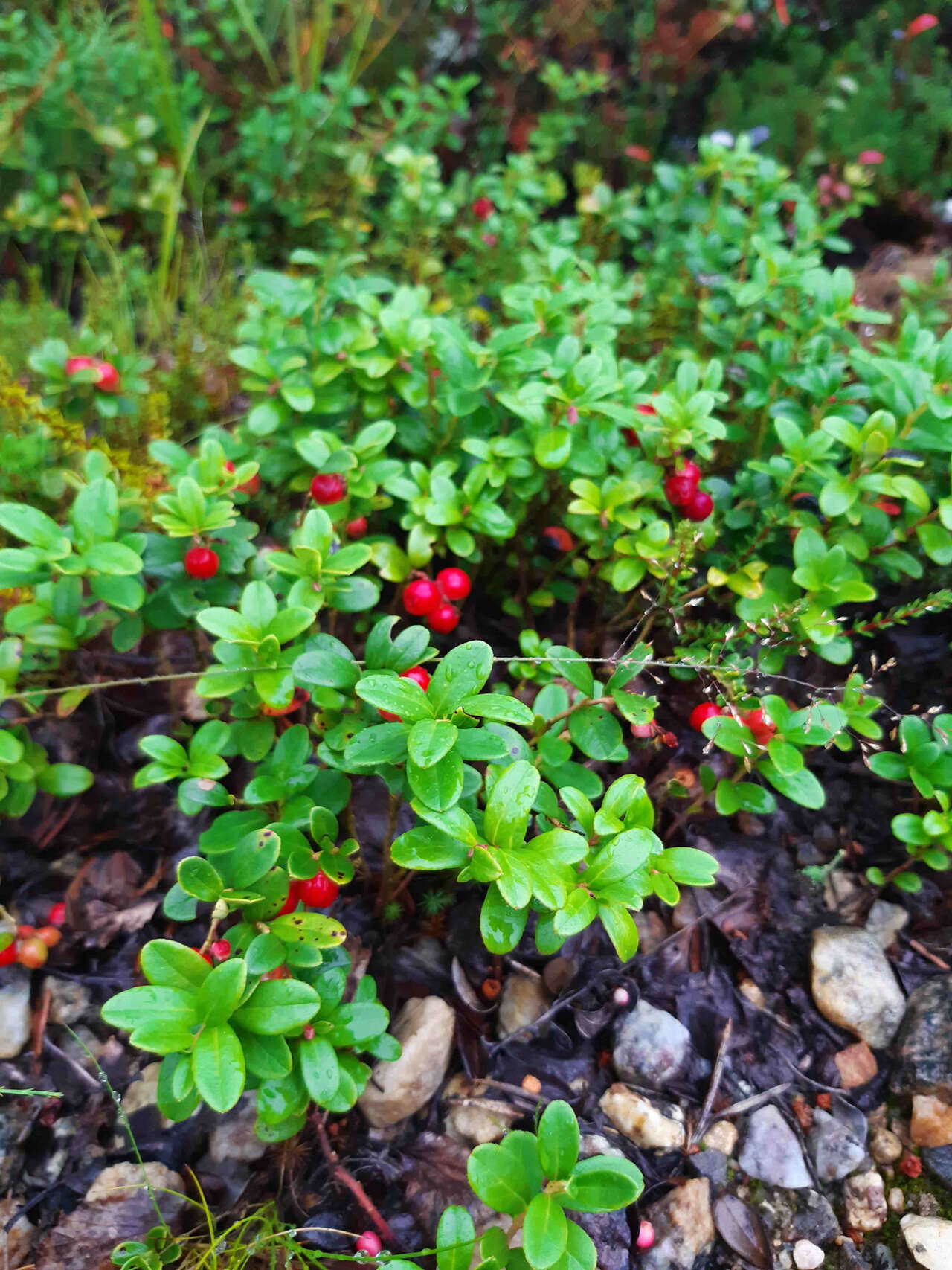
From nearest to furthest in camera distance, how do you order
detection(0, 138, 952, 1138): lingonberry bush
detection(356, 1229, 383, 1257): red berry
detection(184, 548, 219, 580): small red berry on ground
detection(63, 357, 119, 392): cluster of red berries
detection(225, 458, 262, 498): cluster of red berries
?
detection(0, 138, 952, 1138): lingonberry bush
detection(356, 1229, 383, 1257): red berry
detection(184, 548, 219, 580): small red berry on ground
detection(225, 458, 262, 498): cluster of red berries
detection(63, 357, 119, 392): cluster of red berries

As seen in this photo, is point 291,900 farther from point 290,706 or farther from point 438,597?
point 438,597

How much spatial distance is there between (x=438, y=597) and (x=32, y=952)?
130 cm

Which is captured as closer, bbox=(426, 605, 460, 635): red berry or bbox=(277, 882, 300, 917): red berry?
bbox=(277, 882, 300, 917): red berry

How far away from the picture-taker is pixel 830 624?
1.89 meters

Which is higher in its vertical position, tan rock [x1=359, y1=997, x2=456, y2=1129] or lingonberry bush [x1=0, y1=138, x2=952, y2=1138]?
lingonberry bush [x1=0, y1=138, x2=952, y2=1138]

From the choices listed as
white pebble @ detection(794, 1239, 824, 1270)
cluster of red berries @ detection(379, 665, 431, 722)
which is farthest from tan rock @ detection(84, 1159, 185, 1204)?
white pebble @ detection(794, 1239, 824, 1270)

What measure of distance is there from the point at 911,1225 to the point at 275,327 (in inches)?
110

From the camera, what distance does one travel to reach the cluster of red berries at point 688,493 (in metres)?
2.16

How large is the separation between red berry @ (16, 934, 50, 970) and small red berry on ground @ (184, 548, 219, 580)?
3.18 ft

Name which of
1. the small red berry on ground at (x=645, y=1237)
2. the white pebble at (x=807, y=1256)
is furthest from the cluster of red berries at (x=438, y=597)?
the white pebble at (x=807, y=1256)

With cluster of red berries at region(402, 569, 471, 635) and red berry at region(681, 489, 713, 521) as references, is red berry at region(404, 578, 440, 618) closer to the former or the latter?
cluster of red berries at region(402, 569, 471, 635)

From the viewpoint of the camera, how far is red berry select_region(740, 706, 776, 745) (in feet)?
6.13

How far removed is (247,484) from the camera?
7.59 feet

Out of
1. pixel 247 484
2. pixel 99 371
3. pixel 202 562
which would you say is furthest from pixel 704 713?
pixel 99 371
